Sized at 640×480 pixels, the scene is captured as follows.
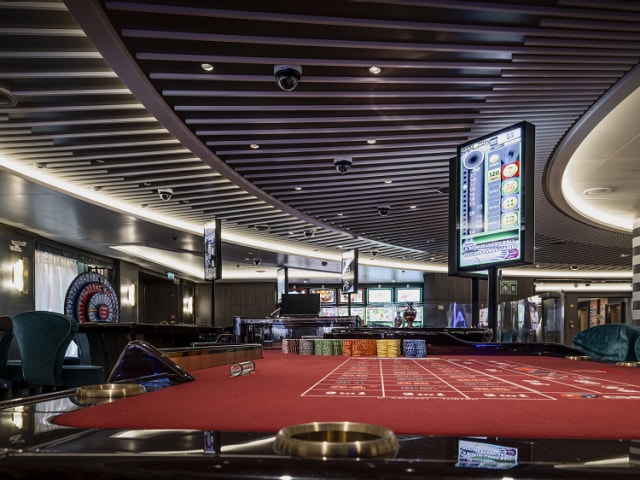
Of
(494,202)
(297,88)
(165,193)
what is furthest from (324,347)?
(165,193)

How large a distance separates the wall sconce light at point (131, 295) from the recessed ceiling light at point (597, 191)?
1076 centimetres

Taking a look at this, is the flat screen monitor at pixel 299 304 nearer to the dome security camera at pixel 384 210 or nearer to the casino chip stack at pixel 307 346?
the dome security camera at pixel 384 210

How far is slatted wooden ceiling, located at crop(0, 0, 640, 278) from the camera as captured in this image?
344 centimetres

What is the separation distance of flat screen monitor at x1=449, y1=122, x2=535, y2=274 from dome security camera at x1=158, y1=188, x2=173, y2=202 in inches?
164

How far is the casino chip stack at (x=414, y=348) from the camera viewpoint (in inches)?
116

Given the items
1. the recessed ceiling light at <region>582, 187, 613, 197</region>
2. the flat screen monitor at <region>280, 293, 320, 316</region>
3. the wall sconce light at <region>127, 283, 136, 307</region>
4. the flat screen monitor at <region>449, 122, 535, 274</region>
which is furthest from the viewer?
the wall sconce light at <region>127, 283, 136, 307</region>

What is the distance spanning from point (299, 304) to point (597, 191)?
478 cm

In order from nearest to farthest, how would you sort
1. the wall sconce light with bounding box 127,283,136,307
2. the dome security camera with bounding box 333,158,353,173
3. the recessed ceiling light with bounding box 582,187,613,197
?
the dome security camera with bounding box 333,158,353,173 < the recessed ceiling light with bounding box 582,187,613,197 < the wall sconce light with bounding box 127,283,136,307

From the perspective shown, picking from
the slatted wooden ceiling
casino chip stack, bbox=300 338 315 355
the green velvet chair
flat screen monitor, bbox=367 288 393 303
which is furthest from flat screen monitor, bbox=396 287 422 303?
casino chip stack, bbox=300 338 315 355

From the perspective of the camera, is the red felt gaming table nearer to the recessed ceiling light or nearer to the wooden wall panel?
the recessed ceiling light

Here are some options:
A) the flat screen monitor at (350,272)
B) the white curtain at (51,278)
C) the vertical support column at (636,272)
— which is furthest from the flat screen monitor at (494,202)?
the white curtain at (51,278)

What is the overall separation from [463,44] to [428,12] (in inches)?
18.8

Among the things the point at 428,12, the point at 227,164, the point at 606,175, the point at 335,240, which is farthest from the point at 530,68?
the point at 335,240

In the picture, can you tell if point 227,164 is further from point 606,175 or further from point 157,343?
point 606,175
